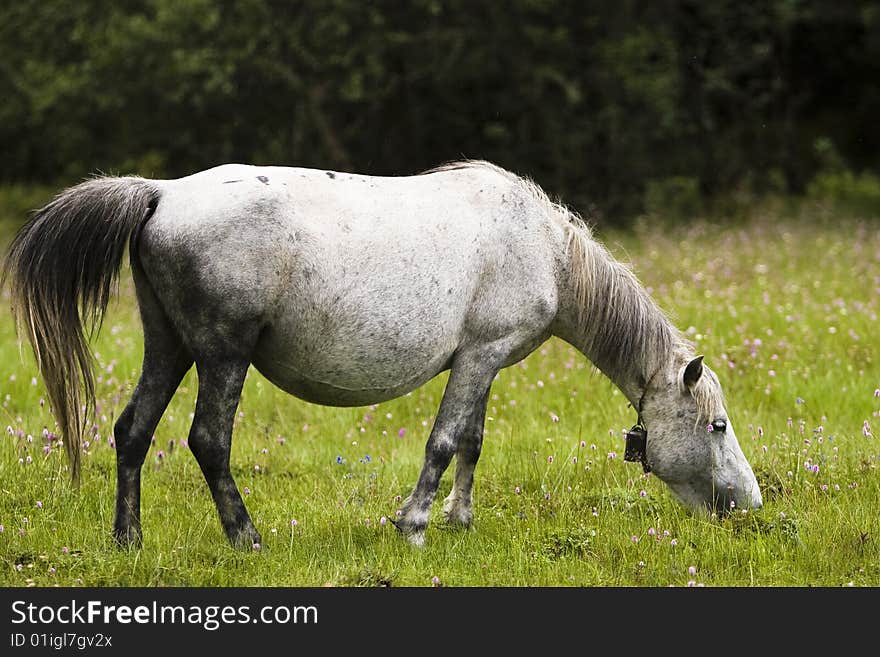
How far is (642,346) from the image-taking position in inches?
213

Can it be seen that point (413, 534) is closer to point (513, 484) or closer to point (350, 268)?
point (513, 484)

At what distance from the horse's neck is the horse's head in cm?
11

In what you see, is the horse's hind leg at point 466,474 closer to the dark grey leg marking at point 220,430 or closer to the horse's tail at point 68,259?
the dark grey leg marking at point 220,430

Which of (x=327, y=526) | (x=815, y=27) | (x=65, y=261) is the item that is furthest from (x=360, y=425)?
(x=815, y=27)

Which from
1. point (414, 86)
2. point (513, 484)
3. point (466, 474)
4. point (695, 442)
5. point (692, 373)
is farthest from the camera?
point (414, 86)

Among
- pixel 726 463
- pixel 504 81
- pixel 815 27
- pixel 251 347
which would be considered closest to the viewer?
pixel 251 347

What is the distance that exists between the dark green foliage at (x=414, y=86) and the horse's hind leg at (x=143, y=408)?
1212cm

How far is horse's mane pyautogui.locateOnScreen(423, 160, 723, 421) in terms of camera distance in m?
5.30

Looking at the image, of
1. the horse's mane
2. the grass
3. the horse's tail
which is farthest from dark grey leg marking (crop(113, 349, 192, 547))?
the horse's mane

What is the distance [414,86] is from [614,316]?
1315 centimetres

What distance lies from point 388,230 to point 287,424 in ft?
8.89

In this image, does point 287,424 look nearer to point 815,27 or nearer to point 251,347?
point 251,347

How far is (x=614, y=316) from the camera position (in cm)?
537

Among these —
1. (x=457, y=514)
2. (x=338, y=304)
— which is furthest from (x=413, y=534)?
(x=338, y=304)
